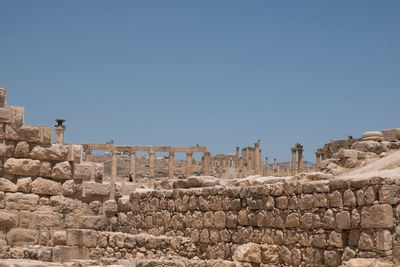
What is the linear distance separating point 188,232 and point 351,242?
189 inches

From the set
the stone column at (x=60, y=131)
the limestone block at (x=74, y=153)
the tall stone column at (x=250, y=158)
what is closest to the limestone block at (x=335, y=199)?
the limestone block at (x=74, y=153)

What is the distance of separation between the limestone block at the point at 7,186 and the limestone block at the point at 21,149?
633 millimetres

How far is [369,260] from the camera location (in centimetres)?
924

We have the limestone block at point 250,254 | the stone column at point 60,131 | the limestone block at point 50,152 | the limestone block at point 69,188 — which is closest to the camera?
the limestone block at point 250,254

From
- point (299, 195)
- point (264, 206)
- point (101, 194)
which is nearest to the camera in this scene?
point (299, 195)

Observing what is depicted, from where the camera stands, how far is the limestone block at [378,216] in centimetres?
928

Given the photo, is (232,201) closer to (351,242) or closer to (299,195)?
(299,195)

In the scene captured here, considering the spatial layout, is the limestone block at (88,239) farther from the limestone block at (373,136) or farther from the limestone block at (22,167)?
the limestone block at (373,136)

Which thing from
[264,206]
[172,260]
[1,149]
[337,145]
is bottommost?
[172,260]

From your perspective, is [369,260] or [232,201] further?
[232,201]

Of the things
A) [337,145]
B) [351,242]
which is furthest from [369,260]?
[337,145]

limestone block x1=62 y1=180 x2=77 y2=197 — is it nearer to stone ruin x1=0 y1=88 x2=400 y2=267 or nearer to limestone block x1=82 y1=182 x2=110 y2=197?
stone ruin x1=0 y1=88 x2=400 y2=267

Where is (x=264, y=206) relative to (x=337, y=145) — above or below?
below

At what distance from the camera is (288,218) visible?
11266 mm
